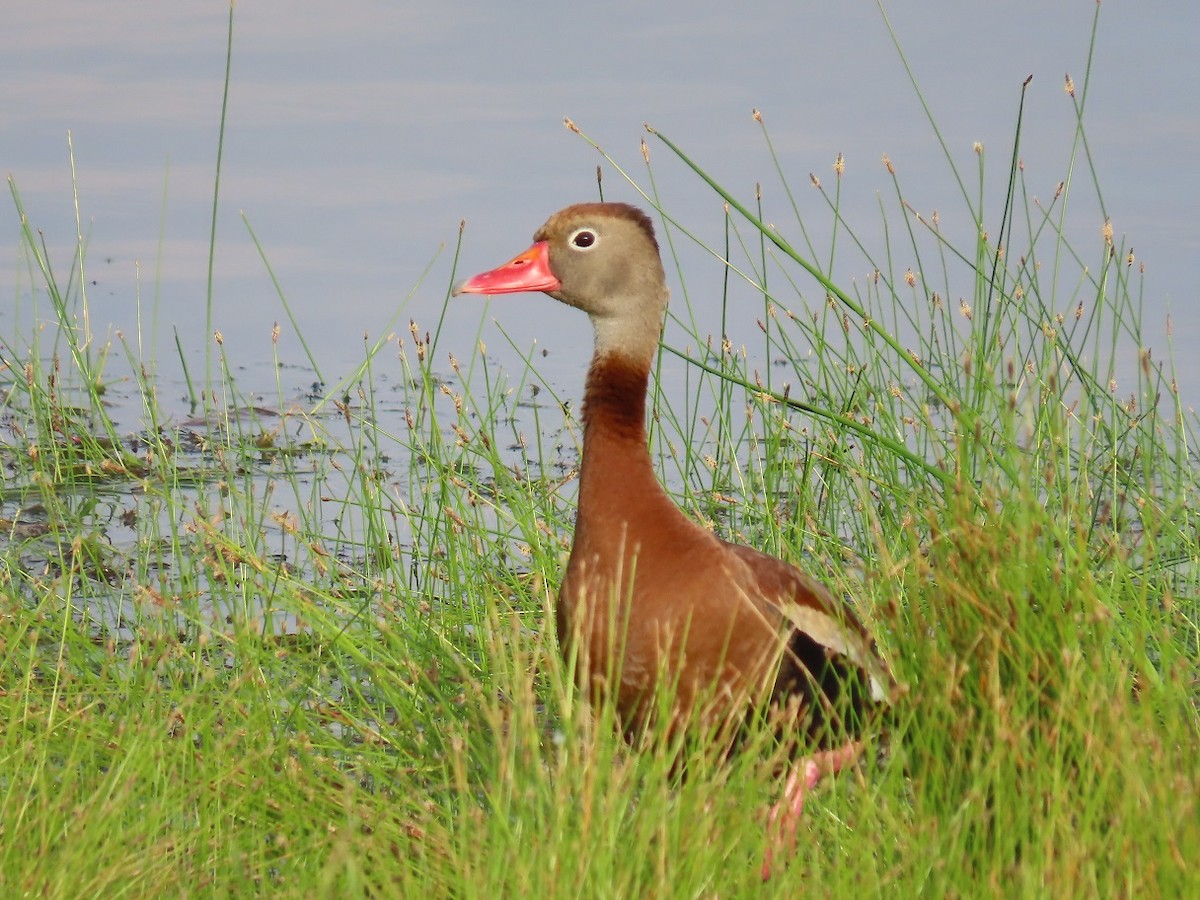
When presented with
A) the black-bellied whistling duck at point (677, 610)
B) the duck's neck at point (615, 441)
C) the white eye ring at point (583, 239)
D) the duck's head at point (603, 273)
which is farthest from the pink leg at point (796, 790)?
the white eye ring at point (583, 239)

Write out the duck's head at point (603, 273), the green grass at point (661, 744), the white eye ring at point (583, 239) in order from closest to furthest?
the green grass at point (661, 744), the duck's head at point (603, 273), the white eye ring at point (583, 239)

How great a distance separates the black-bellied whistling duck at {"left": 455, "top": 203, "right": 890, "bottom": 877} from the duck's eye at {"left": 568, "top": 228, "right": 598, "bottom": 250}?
1.01 feet

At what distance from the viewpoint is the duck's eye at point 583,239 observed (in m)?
3.94

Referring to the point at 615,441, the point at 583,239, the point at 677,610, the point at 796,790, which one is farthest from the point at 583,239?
the point at 796,790

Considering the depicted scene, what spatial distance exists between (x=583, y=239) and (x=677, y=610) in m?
1.23

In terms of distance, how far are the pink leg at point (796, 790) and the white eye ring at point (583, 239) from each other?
1513mm

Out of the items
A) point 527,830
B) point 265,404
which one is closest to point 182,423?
point 265,404

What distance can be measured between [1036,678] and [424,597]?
2.56 meters

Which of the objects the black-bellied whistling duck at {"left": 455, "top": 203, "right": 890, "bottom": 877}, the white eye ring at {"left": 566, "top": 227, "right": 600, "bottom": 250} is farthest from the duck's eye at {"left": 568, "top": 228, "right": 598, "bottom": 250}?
the black-bellied whistling duck at {"left": 455, "top": 203, "right": 890, "bottom": 877}

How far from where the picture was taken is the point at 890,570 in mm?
2682

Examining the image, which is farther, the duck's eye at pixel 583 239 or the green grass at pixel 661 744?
the duck's eye at pixel 583 239

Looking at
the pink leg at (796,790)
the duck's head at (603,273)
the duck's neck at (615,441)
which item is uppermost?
the duck's head at (603,273)

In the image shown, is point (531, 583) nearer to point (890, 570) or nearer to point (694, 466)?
point (694, 466)

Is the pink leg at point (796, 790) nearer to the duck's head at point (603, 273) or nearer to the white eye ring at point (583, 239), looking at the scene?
the duck's head at point (603, 273)
